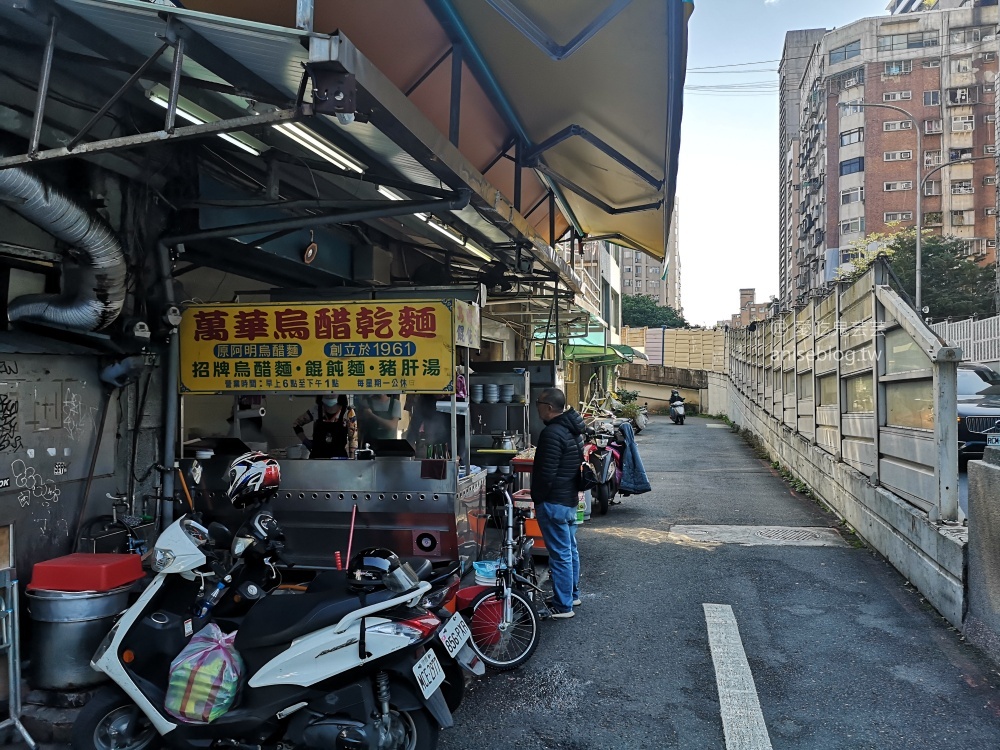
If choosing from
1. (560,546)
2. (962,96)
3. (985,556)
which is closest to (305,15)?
(560,546)

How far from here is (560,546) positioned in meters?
5.82

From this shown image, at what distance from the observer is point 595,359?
22.8m

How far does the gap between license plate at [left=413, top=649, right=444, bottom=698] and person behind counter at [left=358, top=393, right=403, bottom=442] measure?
236 inches

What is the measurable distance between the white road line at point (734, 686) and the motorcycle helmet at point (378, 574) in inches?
75.4

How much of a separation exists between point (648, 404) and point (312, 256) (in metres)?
34.1

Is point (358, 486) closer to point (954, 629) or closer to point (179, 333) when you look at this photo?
point (179, 333)

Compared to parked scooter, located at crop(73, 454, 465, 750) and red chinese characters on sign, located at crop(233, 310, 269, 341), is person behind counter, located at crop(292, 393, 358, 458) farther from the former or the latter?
parked scooter, located at crop(73, 454, 465, 750)

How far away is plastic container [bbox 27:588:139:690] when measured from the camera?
420cm

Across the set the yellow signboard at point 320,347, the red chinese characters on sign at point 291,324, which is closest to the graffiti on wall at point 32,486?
the yellow signboard at point 320,347

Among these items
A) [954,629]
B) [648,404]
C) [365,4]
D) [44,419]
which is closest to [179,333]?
[44,419]

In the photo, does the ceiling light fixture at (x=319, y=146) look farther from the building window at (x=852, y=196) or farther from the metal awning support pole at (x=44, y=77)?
the building window at (x=852, y=196)

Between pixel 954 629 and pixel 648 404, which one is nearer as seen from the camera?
pixel 954 629

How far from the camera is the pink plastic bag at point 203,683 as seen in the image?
3.66 metres

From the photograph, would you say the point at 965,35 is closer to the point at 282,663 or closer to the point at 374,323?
the point at 374,323
